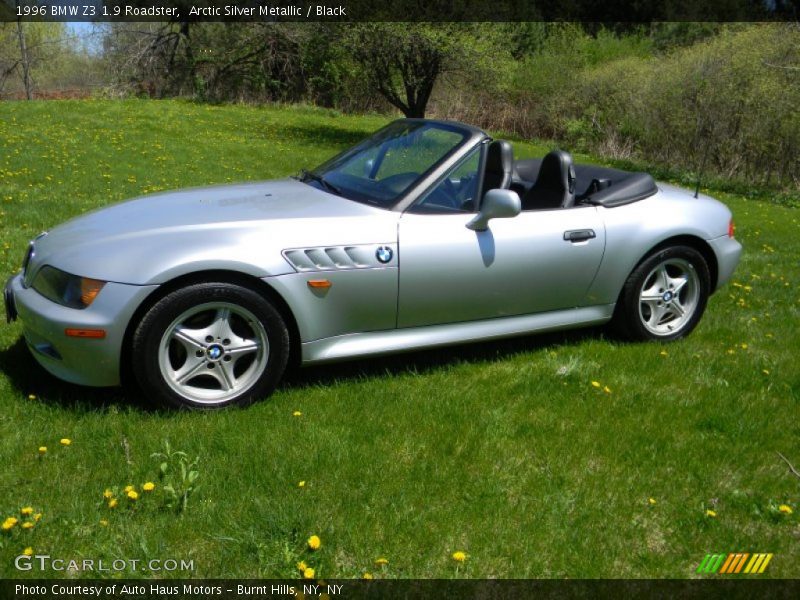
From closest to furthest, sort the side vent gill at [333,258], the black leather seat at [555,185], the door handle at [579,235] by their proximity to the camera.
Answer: the side vent gill at [333,258], the door handle at [579,235], the black leather seat at [555,185]

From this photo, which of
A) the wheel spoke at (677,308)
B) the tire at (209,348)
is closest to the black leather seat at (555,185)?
the wheel spoke at (677,308)

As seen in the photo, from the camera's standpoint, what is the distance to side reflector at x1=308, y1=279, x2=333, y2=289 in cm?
375

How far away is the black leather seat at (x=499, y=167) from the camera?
180 inches

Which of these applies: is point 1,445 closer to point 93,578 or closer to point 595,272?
point 93,578

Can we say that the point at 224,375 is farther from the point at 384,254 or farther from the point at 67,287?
the point at 384,254

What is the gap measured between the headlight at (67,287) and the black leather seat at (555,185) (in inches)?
108

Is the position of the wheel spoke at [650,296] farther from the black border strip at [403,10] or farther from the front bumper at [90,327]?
the black border strip at [403,10]

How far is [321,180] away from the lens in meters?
4.71

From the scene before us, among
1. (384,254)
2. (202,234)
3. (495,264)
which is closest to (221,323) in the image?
(202,234)

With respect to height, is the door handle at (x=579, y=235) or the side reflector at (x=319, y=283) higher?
the door handle at (x=579, y=235)

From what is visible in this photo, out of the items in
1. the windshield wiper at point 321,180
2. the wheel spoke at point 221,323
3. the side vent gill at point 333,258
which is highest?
the windshield wiper at point 321,180

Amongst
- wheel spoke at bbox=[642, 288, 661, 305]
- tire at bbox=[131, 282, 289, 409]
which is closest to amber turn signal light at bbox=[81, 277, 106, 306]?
tire at bbox=[131, 282, 289, 409]

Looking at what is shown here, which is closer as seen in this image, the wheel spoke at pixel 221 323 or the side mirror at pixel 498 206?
the wheel spoke at pixel 221 323

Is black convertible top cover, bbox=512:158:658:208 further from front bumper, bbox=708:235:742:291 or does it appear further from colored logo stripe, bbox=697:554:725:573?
colored logo stripe, bbox=697:554:725:573
